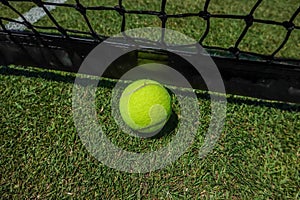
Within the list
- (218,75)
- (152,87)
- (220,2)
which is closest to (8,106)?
(152,87)

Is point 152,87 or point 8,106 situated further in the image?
point 8,106

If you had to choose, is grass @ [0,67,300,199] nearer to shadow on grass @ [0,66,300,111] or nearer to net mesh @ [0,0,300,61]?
shadow on grass @ [0,66,300,111]

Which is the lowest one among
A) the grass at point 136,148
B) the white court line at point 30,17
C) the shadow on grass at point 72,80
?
the grass at point 136,148

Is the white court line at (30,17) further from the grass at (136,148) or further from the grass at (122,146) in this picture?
the grass at (136,148)

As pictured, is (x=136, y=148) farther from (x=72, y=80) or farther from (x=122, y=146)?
(x=72, y=80)

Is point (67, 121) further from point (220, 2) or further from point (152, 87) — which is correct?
point (220, 2)

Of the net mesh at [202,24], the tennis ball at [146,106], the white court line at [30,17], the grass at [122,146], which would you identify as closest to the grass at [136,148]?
the grass at [122,146]
